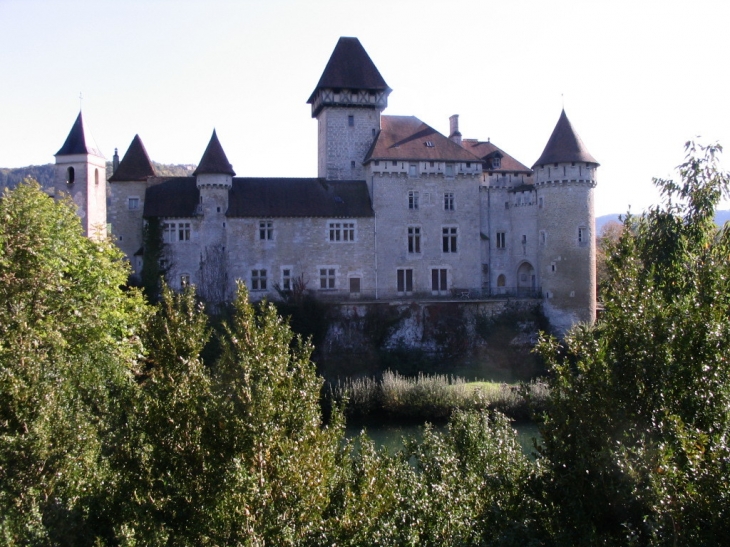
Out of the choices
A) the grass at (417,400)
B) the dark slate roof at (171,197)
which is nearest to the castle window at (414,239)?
the grass at (417,400)

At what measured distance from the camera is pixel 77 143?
32.3m

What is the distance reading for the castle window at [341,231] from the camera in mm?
35219

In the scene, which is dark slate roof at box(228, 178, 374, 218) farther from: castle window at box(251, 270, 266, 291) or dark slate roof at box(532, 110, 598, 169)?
dark slate roof at box(532, 110, 598, 169)

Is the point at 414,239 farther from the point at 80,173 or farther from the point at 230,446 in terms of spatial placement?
the point at 230,446

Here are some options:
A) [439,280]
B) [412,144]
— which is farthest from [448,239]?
[412,144]

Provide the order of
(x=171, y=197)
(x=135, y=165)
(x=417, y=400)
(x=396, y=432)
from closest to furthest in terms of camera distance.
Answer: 1. (x=396, y=432)
2. (x=417, y=400)
3. (x=171, y=197)
4. (x=135, y=165)

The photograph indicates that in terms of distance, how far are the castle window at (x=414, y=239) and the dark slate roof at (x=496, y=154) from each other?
5385mm

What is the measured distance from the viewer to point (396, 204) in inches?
1406

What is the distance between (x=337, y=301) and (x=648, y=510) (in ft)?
89.3

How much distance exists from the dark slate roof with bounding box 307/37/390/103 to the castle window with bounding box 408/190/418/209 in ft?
18.5

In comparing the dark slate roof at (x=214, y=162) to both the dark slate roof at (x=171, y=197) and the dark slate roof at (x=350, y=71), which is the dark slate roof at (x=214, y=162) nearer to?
the dark slate roof at (x=171, y=197)

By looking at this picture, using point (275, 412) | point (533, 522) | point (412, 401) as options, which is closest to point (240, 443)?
point (275, 412)

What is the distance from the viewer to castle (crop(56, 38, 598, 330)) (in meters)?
34.3

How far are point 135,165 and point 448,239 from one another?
1574 cm
